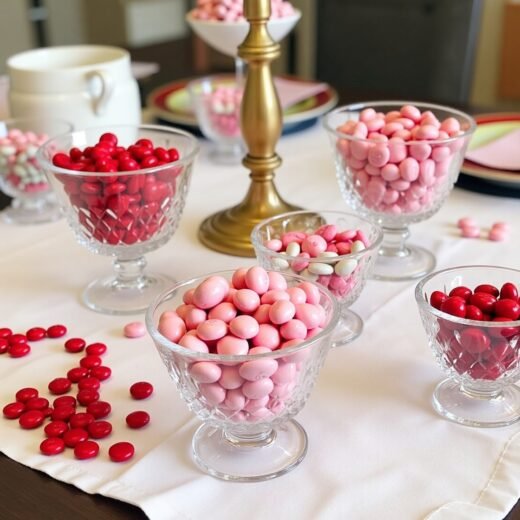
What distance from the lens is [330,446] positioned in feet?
2.10

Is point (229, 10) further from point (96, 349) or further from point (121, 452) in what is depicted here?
point (121, 452)

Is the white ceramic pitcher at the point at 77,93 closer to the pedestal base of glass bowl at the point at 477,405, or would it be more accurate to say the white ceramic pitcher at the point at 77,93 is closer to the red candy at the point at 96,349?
the red candy at the point at 96,349

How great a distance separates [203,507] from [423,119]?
21.4 inches

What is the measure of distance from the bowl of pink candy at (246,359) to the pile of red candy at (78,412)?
2.9 inches

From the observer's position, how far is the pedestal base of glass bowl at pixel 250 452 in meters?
0.61

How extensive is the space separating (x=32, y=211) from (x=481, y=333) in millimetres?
729

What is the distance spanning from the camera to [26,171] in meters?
1.09

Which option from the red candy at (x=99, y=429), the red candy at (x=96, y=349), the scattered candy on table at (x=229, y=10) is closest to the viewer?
the red candy at (x=99, y=429)

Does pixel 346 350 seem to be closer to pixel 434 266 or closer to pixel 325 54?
pixel 434 266

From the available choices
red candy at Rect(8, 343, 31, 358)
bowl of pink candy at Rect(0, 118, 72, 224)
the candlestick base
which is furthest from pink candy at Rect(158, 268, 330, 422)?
bowl of pink candy at Rect(0, 118, 72, 224)

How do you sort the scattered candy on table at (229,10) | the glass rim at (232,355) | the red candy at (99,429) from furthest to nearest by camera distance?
the scattered candy on table at (229,10) < the red candy at (99,429) < the glass rim at (232,355)

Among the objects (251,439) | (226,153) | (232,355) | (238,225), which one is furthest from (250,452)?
(226,153)

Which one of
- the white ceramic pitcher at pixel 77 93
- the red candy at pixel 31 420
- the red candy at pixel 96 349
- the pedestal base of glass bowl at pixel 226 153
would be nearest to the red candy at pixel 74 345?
the red candy at pixel 96 349

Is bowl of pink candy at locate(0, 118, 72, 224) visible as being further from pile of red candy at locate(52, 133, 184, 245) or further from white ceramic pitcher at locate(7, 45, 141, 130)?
pile of red candy at locate(52, 133, 184, 245)
